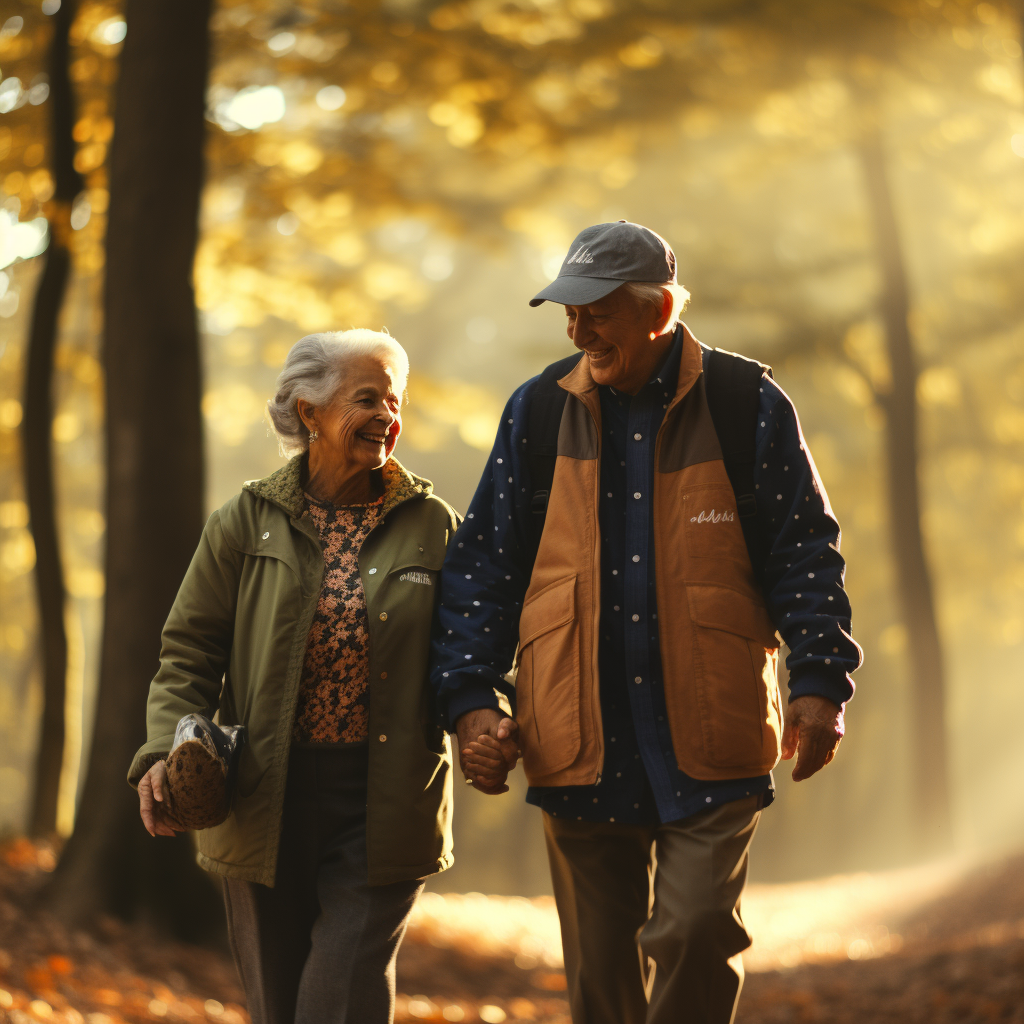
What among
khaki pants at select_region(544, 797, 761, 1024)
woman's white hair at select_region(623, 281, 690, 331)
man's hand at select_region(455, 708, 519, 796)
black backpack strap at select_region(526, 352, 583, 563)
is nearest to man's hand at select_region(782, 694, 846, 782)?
khaki pants at select_region(544, 797, 761, 1024)

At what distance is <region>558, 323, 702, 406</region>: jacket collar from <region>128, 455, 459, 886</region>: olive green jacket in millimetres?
639

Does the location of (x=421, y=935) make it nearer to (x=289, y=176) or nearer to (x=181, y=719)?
(x=181, y=719)

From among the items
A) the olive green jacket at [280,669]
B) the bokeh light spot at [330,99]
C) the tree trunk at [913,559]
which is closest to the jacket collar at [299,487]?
the olive green jacket at [280,669]

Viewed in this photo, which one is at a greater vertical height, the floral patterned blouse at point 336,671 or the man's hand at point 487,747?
the floral patterned blouse at point 336,671

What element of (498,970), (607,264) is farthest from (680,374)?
(498,970)

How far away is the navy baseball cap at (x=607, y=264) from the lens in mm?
3463

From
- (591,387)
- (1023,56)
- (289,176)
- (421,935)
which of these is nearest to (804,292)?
(1023,56)

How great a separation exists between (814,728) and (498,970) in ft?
18.7

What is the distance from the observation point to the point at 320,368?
12.2 ft

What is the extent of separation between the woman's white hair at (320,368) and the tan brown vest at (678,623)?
2.12ft

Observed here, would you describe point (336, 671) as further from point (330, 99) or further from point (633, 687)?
point (330, 99)

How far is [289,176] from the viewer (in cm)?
1177

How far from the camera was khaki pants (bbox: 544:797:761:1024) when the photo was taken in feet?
10.7

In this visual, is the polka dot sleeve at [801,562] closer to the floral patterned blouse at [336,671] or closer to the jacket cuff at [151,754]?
the floral patterned blouse at [336,671]
